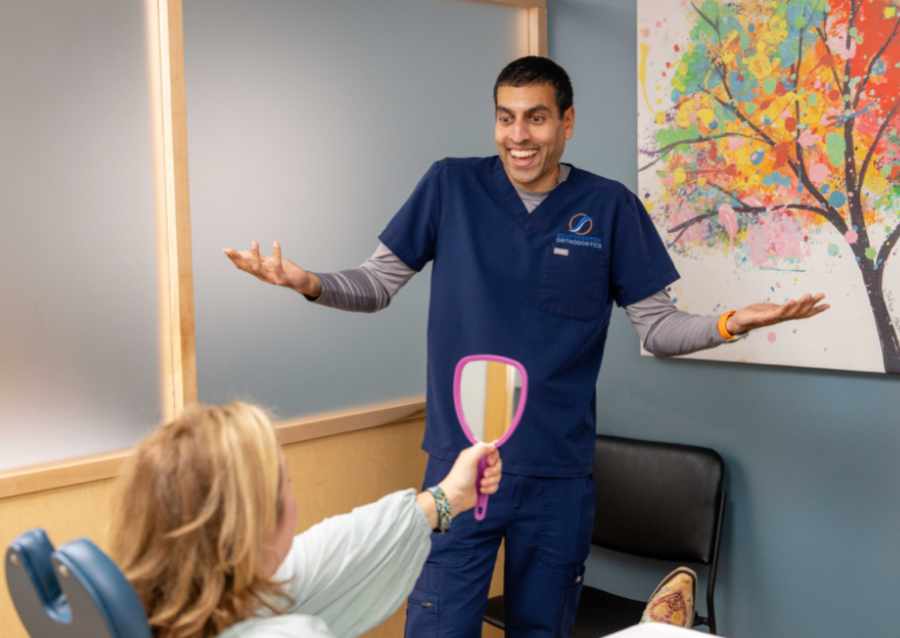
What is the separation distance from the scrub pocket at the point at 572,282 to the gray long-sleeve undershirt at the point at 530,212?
12cm

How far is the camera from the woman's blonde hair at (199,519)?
1.23 meters

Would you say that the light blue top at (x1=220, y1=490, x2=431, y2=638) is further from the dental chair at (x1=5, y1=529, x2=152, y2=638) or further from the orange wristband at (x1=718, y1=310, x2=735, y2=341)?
the orange wristband at (x1=718, y1=310, x2=735, y2=341)

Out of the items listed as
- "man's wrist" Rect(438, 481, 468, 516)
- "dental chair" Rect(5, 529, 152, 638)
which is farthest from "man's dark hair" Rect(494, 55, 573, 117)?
"dental chair" Rect(5, 529, 152, 638)

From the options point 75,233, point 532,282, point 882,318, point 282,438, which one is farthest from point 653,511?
point 75,233

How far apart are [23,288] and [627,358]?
5.55ft

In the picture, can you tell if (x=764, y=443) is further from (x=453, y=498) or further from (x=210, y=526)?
(x=210, y=526)

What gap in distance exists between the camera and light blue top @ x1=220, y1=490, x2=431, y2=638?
1.53 metres

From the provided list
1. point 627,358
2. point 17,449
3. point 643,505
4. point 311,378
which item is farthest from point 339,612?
point 627,358

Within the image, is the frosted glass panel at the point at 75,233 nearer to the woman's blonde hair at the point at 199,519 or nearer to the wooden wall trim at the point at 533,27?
the woman's blonde hair at the point at 199,519

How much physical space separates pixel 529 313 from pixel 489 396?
0.51 metres

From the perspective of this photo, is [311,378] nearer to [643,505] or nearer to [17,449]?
[17,449]

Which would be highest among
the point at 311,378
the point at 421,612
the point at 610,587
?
the point at 311,378

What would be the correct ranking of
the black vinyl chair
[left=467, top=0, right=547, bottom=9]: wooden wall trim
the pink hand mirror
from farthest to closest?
[left=467, top=0, right=547, bottom=9]: wooden wall trim → the black vinyl chair → the pink hand mirror

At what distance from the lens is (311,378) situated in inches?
110
